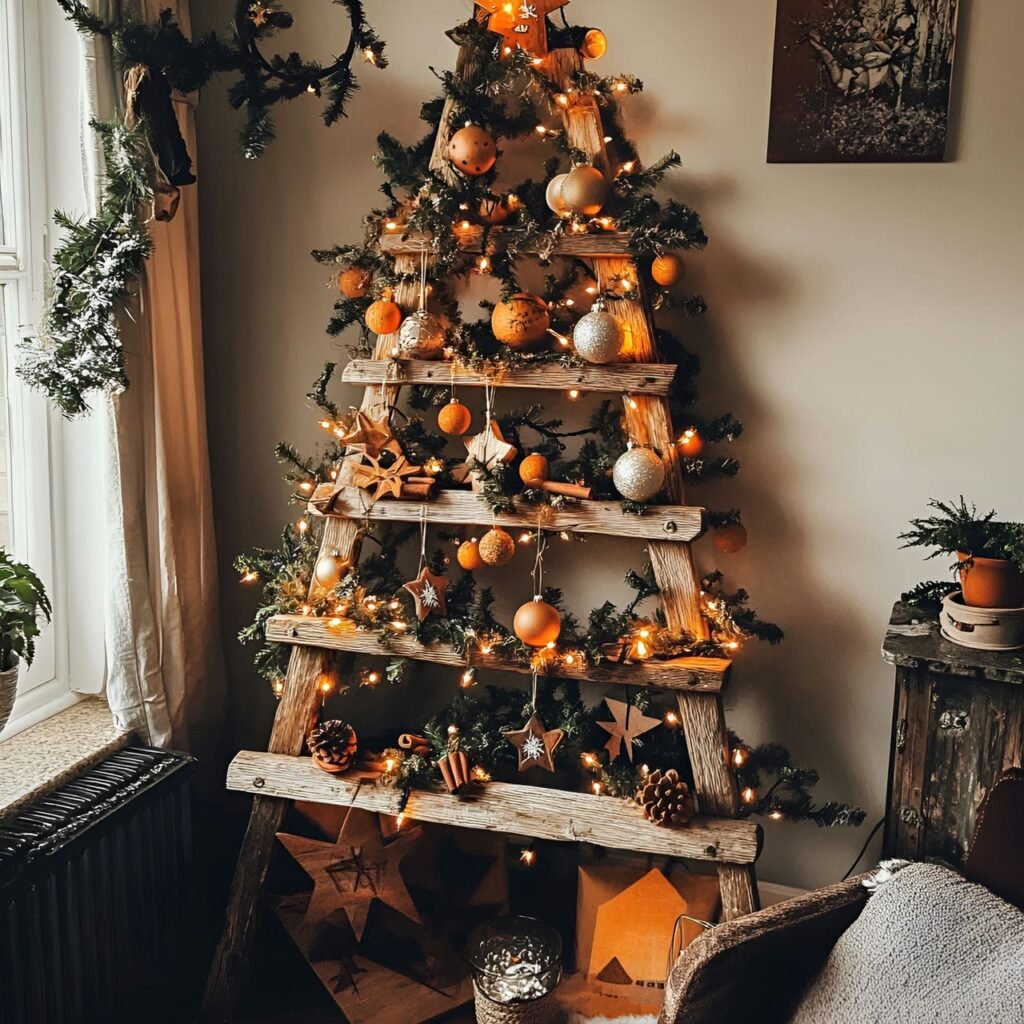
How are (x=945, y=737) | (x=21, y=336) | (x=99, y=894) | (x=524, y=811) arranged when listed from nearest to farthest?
(x=945, y=737) < (x=99, y=894) < (x=524, y=811) < (x=21, y=336)

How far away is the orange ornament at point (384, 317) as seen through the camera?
2.12 meters

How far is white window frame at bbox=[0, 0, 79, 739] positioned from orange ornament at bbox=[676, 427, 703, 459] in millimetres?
1330

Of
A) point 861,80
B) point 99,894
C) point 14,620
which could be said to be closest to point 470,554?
point 14,620

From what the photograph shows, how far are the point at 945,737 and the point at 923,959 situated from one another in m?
0.41

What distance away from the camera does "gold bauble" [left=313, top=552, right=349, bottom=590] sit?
2.16 m

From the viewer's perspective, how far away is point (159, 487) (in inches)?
87.9

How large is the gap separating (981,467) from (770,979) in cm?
110

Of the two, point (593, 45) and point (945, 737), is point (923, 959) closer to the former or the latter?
point (945, 737)

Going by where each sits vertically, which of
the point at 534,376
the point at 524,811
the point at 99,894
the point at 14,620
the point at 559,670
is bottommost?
the point at 99,894

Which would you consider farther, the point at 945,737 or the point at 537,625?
the point at 537,625

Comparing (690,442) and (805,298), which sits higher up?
(805,298)

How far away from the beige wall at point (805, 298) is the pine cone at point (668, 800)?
0.42 meters

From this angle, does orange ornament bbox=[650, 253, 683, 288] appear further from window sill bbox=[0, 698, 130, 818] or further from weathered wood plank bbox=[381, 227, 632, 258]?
window sill bbox=[0, 698, 130, 818]

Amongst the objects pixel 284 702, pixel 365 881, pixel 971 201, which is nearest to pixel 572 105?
pixel 971 201
